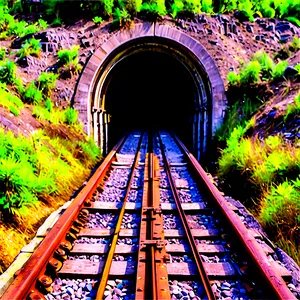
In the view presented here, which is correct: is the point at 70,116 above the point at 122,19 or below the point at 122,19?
below

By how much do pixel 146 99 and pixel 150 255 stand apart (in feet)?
59.9

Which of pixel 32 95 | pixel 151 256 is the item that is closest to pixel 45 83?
→ pixel 32 95

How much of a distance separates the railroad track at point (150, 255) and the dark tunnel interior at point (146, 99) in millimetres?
10362

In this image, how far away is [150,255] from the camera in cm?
348

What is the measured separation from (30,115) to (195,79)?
5.90 metres

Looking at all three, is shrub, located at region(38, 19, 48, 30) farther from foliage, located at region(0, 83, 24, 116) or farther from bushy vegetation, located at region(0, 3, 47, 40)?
foliage, located at region(0, 83, 24, 116)

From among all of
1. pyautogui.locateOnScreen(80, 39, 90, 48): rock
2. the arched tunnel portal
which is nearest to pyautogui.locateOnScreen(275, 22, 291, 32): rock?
the arched tunnel portal

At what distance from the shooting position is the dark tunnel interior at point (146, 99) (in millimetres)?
16578

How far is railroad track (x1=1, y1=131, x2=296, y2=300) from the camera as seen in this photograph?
9.71 ft

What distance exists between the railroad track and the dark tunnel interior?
1036cm

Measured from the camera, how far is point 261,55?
10539mm

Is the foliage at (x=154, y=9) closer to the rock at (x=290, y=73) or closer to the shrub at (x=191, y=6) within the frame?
the shrub at (x=191, y=6)

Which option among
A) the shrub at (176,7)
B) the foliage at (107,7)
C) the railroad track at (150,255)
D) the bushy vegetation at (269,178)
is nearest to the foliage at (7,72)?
the foliage at (107,7)

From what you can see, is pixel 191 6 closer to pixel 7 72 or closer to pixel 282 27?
pixel 282 27
